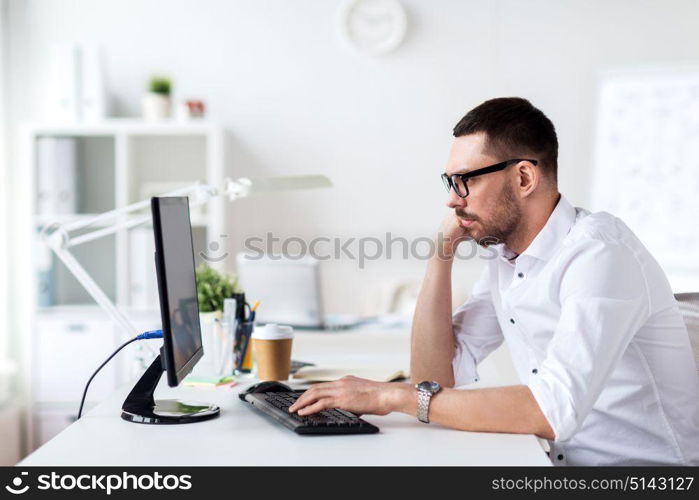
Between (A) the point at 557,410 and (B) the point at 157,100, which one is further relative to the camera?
(B) the point at 157,100

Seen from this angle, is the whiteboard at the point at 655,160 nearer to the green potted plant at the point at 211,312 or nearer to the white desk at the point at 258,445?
the green potted plant at the point at 211,312

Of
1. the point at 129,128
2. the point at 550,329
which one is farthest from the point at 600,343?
the point at 129,128

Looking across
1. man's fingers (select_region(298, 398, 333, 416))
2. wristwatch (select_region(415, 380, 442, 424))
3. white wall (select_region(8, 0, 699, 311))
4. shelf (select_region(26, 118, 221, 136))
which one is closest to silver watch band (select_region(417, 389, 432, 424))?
wristwatch (select_region(415, 380, 442, 424))

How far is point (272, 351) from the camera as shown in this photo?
1.98 meters

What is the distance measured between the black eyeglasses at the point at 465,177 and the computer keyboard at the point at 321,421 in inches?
21.4

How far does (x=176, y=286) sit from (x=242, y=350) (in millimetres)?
587

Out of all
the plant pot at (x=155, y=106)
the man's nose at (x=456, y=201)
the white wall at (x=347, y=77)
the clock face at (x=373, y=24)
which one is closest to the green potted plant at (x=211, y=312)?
the man's nose at (x=456, y=201)

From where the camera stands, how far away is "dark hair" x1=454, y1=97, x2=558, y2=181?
1720 millimetres

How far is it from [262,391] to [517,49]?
10.1 feet

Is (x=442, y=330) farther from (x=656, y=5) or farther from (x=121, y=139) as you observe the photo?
(x=656, y=5)

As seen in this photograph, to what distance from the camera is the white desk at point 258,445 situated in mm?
1273

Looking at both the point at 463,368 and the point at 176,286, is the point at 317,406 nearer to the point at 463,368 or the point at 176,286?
the point at 176,286

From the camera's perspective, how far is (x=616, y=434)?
1.61 metres
